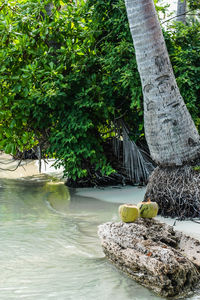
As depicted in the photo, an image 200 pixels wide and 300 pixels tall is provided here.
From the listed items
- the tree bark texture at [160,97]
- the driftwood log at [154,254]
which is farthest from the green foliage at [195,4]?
the driftwood log at [154,254]

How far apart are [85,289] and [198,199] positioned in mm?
2675

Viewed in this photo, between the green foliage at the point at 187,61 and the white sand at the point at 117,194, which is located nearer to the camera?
the green foliage at the point at 187,61

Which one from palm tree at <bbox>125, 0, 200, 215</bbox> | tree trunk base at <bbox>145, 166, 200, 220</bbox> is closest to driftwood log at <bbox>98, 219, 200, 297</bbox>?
tree trunk base at <bbox>145, 166, 200, 220</bbox>

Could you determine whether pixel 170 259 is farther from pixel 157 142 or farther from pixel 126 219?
pixel 157 142

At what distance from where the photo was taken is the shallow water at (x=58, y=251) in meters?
3.46

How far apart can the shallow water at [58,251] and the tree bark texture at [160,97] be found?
1.44m

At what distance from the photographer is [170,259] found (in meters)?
3.30

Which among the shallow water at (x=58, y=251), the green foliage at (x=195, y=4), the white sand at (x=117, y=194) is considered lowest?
the shallow water at (x=58, y=251)

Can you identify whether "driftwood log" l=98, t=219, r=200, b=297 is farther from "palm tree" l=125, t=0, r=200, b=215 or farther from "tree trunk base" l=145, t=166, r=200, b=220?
"palm tree" l=125, t=0, r=200, b=215

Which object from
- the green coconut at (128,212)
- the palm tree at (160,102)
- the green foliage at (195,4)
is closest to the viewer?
the green coconut at (128,212)

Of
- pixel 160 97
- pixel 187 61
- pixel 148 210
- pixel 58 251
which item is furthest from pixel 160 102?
pixel 58 251

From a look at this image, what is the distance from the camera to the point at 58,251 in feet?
15.3

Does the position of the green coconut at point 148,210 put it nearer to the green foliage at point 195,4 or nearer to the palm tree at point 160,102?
the palm tree at point 160,102

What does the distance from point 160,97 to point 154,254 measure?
3.14 metres
